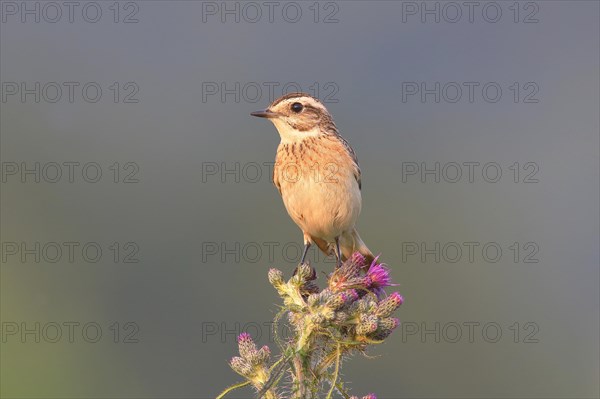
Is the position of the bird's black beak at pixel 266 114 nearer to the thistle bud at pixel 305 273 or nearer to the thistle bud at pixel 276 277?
the thistle bud at pixel 305 273

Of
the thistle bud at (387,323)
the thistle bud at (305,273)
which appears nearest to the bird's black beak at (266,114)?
the thistle bud at (305,273)

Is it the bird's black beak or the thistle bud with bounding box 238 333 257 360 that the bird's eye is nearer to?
the bird's black beak

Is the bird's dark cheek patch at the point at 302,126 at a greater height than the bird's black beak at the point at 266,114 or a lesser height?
lesser

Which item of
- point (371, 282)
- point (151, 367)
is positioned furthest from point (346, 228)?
point (151, 367)

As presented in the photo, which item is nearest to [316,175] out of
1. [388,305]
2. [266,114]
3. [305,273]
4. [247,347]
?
[266,114]

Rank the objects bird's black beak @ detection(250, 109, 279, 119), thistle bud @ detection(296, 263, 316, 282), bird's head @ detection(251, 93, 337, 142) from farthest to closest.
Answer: bird's head @ detection(251, 93, 337, 142)
bird's black beak @ detection(250, 109, 279, 119)
thistle bud @ detection(296, 263, 316, 282)

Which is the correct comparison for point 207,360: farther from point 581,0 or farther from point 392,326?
point 581,0

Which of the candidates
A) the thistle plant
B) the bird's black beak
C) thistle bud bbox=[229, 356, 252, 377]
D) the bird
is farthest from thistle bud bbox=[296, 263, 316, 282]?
the bird's black beak
